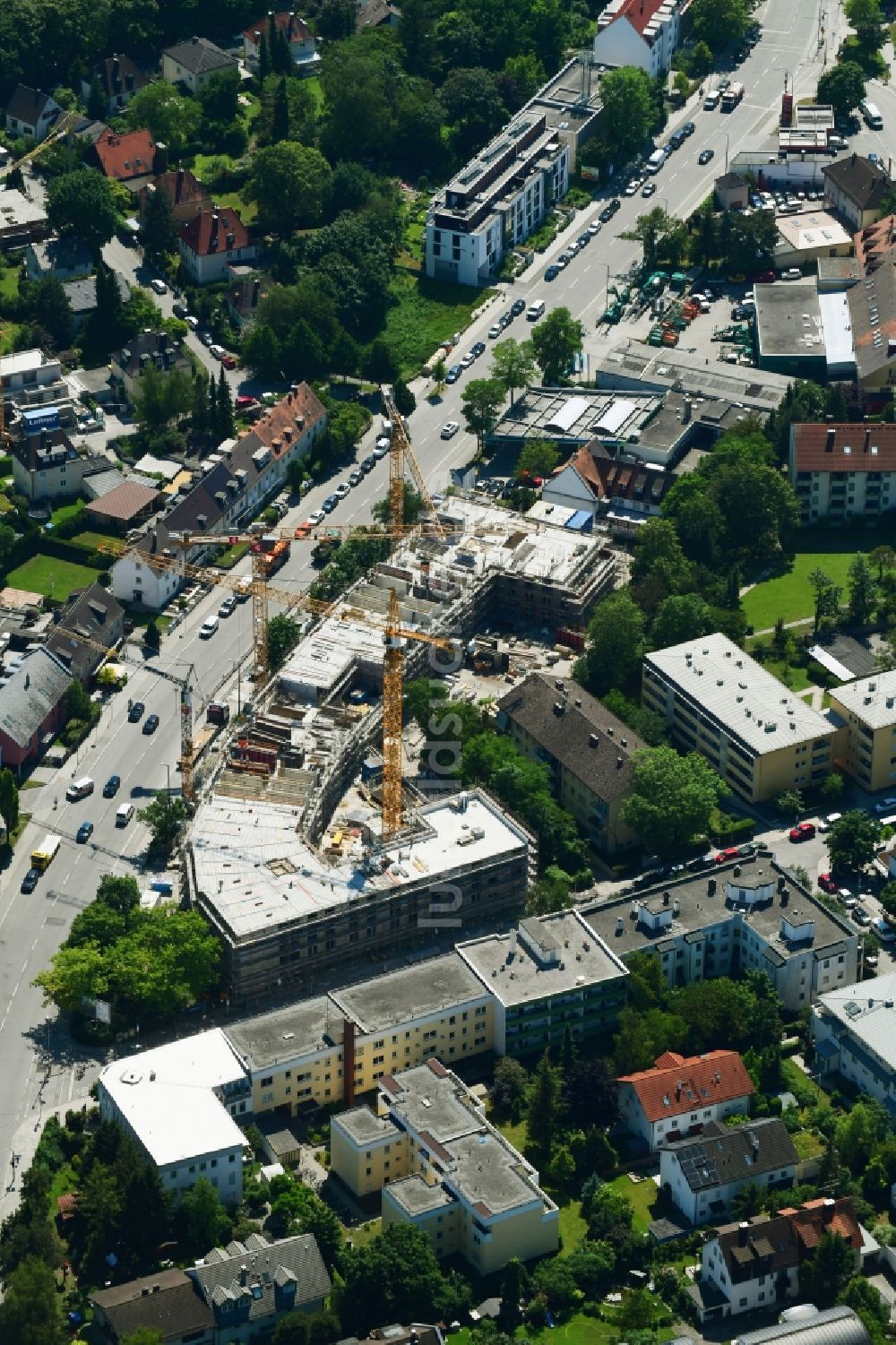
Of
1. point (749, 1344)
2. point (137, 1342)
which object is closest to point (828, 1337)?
point (749, 1344)

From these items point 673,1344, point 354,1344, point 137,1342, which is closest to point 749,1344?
point 673,1344

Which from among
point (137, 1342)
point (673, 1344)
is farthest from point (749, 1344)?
point (137, 1342)

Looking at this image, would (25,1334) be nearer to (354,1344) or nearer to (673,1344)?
(354,1344)

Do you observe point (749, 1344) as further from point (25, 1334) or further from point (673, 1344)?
point (25, 1334)

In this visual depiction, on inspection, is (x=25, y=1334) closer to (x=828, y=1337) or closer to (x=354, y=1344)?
(x=354, y=1344)

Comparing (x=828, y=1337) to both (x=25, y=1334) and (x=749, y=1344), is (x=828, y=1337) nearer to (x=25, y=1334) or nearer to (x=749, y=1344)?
(x=749, y=1344)

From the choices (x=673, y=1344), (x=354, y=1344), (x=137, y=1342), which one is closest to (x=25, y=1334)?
(x=137, y=1342)
